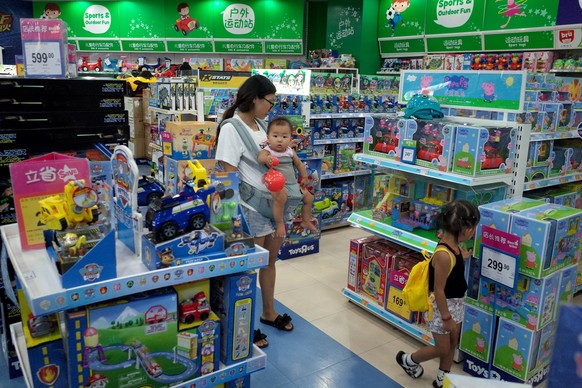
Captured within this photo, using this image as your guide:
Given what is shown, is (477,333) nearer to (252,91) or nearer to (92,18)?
(252,91)

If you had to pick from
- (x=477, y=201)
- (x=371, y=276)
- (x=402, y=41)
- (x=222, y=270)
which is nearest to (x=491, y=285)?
(x=477, y=201)

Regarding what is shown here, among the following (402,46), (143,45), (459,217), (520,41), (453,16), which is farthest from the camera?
(143,45)

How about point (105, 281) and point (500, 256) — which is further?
point (500, 256)

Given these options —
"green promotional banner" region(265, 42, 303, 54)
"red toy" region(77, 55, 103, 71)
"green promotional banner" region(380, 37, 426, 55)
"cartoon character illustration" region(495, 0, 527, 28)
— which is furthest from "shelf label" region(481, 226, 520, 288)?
"red toy" region(77, 55, 103, 71)

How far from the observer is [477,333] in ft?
10.3

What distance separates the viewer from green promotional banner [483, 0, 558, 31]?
7.28 meters

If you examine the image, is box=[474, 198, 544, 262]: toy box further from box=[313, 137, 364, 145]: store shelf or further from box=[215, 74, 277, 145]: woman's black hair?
box=[313, 137, 364, 145]: store shelf

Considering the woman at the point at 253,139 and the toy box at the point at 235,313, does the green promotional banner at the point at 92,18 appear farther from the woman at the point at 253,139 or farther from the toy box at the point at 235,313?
the toy box at the point at 235,313

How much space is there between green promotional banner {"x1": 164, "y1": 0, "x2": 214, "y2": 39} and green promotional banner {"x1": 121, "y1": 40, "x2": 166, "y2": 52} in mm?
301

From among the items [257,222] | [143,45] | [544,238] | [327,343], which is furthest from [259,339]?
[143,45]

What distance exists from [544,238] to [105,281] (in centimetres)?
238

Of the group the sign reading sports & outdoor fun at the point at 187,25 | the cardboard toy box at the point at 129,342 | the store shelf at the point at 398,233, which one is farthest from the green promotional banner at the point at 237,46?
the cardboard toy box at the point at 129,342

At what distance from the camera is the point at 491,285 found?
10.0 feet

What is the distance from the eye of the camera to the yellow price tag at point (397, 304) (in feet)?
11.8
